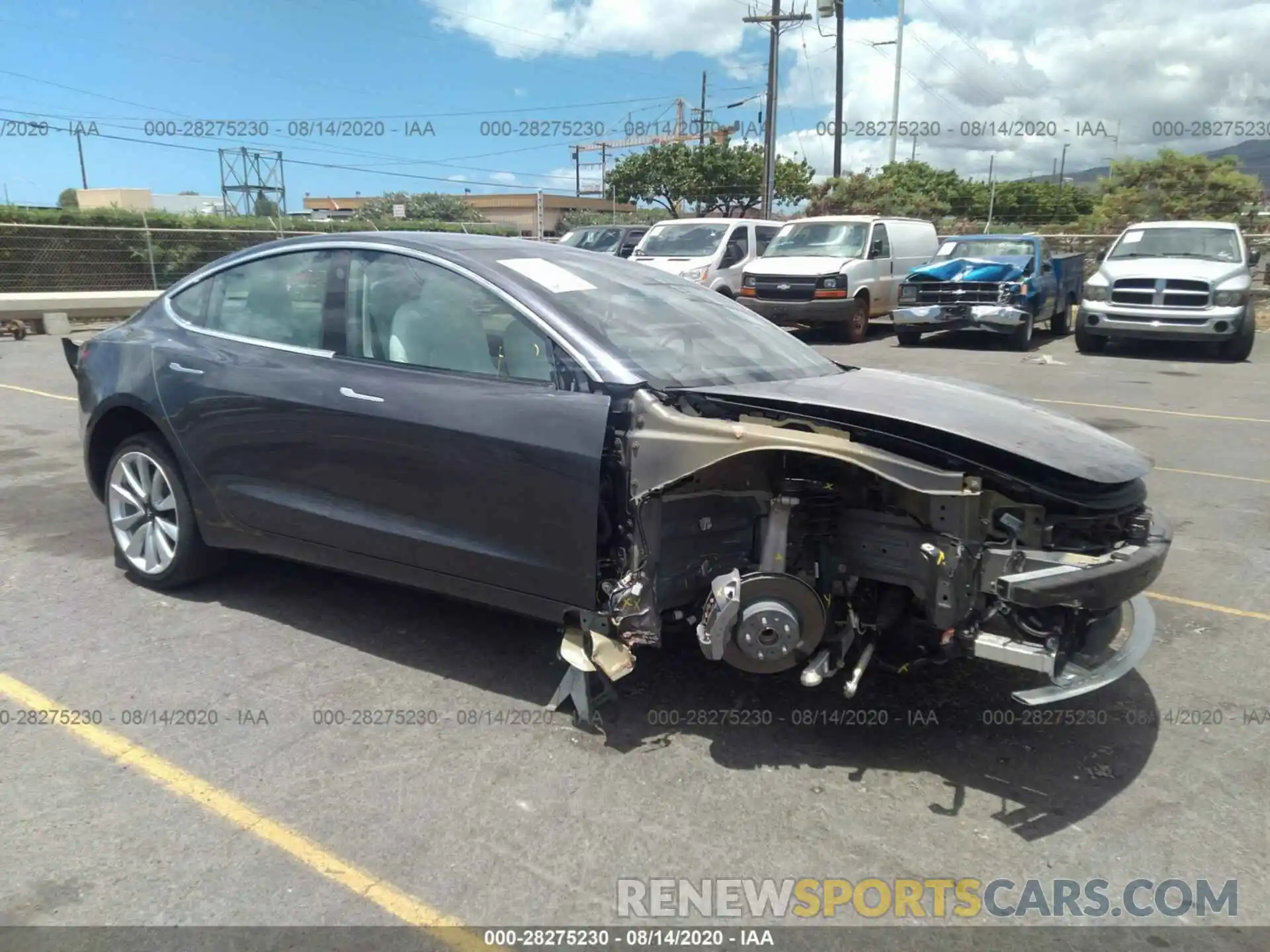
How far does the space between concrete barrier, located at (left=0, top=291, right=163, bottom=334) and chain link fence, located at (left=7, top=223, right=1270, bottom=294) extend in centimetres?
→ 40

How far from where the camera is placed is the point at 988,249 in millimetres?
16578

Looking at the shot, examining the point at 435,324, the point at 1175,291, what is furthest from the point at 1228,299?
the point at 435,324

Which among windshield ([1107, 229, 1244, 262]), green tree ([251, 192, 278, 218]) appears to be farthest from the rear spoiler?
green tree ([251, 192, 278, 218])

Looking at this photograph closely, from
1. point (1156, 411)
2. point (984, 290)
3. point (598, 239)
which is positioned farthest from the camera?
point (598, 239)

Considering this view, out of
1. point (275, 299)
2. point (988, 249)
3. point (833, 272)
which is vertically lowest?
point (833, 272)

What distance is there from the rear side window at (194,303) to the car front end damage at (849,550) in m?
2.47

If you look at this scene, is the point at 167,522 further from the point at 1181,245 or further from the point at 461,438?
the point at 1181,245

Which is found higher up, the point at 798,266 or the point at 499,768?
the point at 798,266

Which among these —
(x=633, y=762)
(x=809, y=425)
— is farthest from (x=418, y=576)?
(x=809, y=425)

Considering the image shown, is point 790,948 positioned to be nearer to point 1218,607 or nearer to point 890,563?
point 890,563

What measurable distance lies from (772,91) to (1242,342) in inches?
684

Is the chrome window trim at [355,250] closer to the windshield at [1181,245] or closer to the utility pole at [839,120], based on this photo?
the windshield at [1181,245]

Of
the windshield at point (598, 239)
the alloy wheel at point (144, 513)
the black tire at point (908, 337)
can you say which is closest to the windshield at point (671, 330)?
the alloy wheel at point (144, 513)

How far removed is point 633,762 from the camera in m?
3.36
